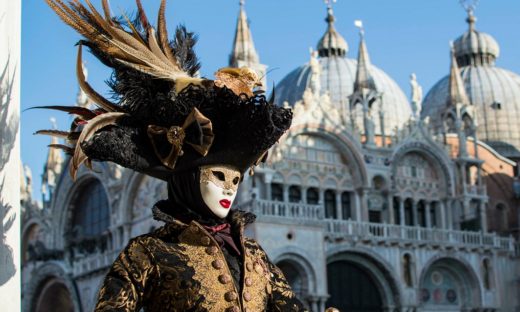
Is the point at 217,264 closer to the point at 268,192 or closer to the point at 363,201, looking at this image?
the point at 268,192

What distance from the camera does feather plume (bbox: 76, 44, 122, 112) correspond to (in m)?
4.45

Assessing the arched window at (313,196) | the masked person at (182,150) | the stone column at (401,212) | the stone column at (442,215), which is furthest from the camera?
the stone column at (442,215)

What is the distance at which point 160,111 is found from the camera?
14.3 ft

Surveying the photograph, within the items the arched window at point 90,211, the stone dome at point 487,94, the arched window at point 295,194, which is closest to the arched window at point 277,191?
the arched window at point 295,194

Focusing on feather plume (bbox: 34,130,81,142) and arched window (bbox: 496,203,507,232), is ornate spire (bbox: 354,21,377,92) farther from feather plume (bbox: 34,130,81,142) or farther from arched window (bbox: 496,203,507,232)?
feather plume (bbox: 34,130,81,142)

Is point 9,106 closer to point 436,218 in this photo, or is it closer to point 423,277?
point 423,277

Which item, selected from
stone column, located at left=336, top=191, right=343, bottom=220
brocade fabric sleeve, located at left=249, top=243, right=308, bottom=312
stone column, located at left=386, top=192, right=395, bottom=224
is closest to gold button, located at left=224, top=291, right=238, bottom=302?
brocade fabric sleeve, located at left=249, top=243, right=308, bottom=312

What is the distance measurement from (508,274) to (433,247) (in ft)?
12.1

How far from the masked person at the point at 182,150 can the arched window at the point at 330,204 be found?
23635 millimetres

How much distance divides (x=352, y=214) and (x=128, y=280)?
24693 millimetres

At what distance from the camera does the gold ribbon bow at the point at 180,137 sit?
13.9ft

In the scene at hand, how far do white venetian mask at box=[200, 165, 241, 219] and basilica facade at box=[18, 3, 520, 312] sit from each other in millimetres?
18774

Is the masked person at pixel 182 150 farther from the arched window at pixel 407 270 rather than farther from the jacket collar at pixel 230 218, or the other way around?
the arched window at pixel 407 270

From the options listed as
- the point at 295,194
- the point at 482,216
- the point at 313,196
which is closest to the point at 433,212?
the point at 482,216
